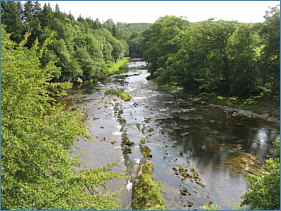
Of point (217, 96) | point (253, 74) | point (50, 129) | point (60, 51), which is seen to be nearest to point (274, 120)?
point (253, 74)

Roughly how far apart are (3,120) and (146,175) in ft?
40.5

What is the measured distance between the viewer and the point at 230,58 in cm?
4369

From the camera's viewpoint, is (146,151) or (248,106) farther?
(248,106)

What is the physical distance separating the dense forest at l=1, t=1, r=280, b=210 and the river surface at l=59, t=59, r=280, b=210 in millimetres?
2404

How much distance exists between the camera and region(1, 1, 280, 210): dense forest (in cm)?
862

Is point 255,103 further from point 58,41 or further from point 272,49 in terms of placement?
point 58,41

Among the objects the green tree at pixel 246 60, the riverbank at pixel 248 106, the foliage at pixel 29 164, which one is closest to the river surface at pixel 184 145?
the riverbank at pixel 248 106

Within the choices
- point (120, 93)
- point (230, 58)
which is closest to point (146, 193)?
point (120, 93)

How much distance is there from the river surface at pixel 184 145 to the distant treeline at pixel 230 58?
673 centimetres

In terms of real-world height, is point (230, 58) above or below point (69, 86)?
above

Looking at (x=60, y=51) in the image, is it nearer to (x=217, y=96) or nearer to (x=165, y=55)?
(x=165, y=55)

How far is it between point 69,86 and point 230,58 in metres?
38.9

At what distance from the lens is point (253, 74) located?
36.5m

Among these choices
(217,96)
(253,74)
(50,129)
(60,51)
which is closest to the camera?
(50,129)
